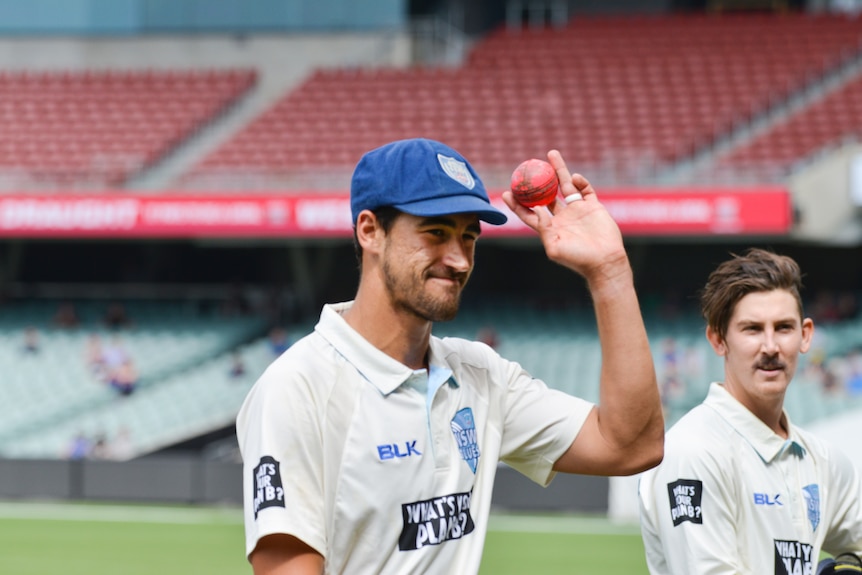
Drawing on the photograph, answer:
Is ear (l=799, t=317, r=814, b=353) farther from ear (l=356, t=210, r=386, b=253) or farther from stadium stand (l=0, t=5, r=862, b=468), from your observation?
stadium stand (l=0, t=5, r=862, b=468)

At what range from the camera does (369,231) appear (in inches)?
123

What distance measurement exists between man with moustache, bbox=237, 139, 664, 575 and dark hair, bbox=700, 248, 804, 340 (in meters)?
0.93

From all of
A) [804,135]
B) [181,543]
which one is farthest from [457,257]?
[804,135]

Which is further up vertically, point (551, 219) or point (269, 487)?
point (551, 219)

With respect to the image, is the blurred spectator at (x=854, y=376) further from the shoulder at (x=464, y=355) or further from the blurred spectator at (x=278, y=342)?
the shoulder at (x=464, y=355)

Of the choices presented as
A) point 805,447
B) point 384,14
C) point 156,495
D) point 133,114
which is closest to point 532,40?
point 384,14

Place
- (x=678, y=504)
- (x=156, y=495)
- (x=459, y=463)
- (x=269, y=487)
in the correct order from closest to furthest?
(x=269, y=487) < (x=459, y=463) < (x=678, y=504) < (x=156, y=495)

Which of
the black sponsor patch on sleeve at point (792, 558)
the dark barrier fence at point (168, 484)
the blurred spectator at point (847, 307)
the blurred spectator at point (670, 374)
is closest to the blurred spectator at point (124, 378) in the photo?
the dark barrier fence at point (168, 484)

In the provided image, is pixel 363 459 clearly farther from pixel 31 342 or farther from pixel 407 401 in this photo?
pixel 31 342

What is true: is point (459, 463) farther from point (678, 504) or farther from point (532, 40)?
point (532, 40)

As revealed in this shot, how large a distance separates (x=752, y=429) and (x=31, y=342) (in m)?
20.8

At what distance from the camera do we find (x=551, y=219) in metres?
3.25

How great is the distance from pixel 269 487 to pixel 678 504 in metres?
1.44

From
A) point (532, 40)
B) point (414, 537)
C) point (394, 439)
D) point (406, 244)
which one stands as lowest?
point (414, 537)
